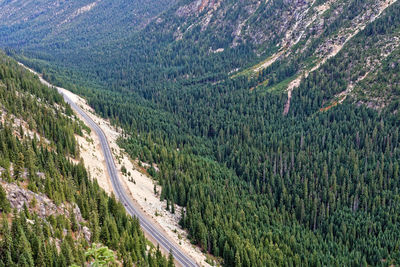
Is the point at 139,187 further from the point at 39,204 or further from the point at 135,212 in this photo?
the point at 39,204

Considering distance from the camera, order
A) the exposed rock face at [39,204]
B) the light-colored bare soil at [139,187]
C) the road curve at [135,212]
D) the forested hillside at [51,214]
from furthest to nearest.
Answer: the light-colored bare soil at [139,187] → the road curve at [135,212] → the exposed rock face at [39,204] → the forested hillside at [51,214]

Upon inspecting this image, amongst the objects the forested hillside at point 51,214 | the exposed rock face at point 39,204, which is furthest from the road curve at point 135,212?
the exposed rock face at point 39,204

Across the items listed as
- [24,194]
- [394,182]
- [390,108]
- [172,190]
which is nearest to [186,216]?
[172,190]

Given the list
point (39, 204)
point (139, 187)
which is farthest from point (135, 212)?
point (39, 204)

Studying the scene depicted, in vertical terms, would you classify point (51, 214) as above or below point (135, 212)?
above

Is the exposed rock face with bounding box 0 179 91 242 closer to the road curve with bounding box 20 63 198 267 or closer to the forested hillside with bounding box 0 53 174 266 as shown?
the forested hillside with bounding box 0 53 174 266

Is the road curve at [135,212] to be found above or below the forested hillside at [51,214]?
below

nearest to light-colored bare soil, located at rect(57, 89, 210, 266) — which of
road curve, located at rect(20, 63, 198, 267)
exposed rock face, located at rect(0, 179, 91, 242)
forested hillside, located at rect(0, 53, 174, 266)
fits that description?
road curve, located at rect(20, 63, 198, 267)

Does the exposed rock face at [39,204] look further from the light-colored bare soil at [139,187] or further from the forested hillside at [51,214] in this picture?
the light-colored bare soil at [139,187]

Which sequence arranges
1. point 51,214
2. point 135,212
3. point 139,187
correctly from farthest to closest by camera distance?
1. point 139,187
2. point 135,212
3. point 51,214
